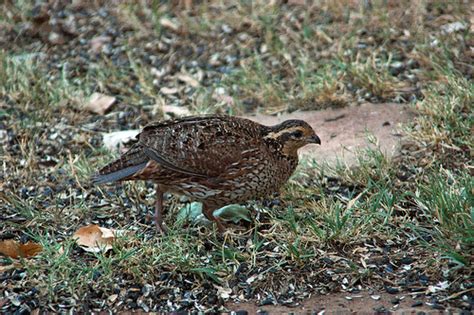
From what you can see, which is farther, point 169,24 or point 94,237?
point 169,24

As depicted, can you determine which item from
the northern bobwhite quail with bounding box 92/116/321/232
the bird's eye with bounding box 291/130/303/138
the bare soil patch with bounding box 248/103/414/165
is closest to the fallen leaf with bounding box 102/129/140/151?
the bare soil patch with bounding box 248/103/414/165

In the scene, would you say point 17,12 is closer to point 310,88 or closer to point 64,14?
point 64,14

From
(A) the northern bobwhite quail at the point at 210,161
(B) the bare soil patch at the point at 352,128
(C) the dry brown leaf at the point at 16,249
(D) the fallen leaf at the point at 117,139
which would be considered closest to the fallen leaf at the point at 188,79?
(B) the bare soil patch at the point at 352,128

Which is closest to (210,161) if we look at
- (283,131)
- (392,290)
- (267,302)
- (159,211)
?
(159,211)

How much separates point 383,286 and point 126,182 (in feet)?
7.14

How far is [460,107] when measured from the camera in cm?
702

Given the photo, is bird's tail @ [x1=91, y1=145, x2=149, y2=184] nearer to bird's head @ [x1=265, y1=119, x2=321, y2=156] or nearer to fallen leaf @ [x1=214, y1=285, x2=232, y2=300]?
bird's head @ [x1=265, y1=119, x2=321, y2=156]

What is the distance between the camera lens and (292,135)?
618cm

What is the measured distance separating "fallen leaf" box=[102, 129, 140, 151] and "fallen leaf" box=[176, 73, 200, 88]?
1.07 meters

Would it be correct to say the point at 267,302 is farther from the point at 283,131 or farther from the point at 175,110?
the point at 175,110

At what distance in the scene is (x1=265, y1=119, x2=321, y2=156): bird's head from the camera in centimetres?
617

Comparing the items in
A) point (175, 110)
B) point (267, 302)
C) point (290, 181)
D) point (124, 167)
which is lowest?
point (267, 302)

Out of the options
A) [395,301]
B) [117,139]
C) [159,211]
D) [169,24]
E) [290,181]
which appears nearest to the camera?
[395,301]

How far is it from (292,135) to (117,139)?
5.74 feet
